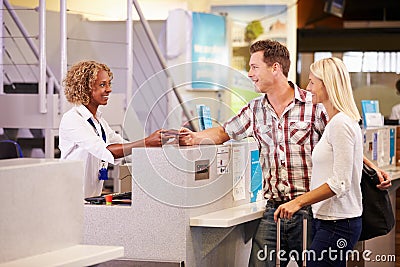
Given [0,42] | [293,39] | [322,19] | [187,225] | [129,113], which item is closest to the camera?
[187,225]

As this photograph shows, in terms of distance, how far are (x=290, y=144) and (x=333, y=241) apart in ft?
1.53

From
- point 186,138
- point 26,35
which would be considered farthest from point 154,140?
point 26,35

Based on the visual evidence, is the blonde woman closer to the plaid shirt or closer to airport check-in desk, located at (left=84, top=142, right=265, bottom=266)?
the plaid shirt

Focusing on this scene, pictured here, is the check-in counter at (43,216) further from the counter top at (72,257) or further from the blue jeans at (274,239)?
the blue jeans at (274,239)

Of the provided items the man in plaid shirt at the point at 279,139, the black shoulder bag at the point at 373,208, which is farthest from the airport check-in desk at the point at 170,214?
the black shoulder bag at the point at 373,208

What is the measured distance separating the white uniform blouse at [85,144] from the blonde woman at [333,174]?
1091 millimetres

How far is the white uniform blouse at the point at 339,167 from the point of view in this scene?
3.40 m

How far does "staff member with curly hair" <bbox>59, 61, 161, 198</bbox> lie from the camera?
413 centimetres

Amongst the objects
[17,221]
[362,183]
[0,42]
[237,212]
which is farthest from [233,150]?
[0,42]

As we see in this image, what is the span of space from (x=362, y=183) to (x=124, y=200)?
3.66ft

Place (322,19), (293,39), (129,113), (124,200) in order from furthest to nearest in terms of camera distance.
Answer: (322,19), (293,39), (129,113), (124,200)

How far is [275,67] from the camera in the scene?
3.76m

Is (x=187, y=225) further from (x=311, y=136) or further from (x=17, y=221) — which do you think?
(x=17, y=221)

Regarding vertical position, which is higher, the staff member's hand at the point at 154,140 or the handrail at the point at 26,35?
the handrail at the point at 26,35
